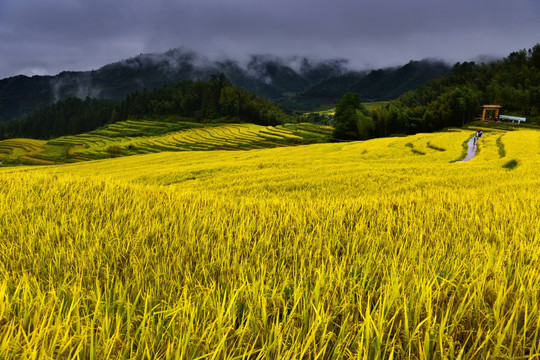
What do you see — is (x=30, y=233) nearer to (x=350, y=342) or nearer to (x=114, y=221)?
(x=114, y=221)

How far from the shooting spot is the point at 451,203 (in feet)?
15.7

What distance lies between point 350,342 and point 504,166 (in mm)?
22911

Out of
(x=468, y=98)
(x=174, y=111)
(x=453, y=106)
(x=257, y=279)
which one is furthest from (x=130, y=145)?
→ (x=468, y=98)

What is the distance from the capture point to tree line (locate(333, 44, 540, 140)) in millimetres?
84750

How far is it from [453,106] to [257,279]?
368 feet

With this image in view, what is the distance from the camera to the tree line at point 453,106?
84.8 m

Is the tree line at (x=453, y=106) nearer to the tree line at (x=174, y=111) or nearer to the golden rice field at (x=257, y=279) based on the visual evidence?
the tree line at (x=174, y=111)

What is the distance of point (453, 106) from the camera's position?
305ft

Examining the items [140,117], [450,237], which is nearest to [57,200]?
[450,237]

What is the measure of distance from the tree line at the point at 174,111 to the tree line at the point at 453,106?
6848cm

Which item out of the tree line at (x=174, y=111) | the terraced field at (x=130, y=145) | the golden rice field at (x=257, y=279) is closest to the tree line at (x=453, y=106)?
the terraced field at (x=130, y=145)

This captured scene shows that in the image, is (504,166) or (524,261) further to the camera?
(504,166)

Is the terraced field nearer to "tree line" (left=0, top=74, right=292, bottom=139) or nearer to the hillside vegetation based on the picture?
the hillside vegetation

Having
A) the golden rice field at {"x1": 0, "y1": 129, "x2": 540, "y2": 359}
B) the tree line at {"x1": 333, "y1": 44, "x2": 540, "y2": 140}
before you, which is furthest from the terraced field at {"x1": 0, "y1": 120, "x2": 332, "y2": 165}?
the golden rice field at {"x1": 0, "y1": 129, "x2": 540, "y2": 359}
